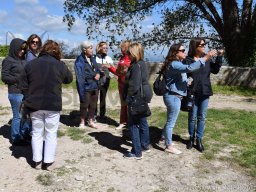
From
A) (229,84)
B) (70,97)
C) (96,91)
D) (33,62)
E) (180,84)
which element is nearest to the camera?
Answer: (33,62)

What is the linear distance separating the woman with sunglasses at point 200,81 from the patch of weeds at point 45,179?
7.38ft

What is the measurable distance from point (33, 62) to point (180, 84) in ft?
6.60

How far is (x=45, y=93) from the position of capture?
494 centimetres

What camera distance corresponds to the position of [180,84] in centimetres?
566

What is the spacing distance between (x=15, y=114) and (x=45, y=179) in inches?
57.4

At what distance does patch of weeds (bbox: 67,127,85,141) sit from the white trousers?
4.65 feet

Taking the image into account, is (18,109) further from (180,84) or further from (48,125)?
(180,84)

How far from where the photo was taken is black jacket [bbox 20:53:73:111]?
4.90 metres

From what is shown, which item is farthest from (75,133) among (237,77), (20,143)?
(237,77)

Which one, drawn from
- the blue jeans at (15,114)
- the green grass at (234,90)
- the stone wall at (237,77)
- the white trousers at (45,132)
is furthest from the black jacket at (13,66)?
the stone wall at (237,77)

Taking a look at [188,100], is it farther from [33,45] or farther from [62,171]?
[33,45]

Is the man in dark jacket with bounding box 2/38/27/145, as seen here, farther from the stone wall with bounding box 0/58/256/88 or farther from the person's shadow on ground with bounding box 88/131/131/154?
the stone wall with bounding box 0/58/256/88

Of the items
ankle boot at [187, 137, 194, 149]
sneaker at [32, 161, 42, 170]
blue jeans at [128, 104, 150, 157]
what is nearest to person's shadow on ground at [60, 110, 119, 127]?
ankle boot at [187, 137, 194, 149]

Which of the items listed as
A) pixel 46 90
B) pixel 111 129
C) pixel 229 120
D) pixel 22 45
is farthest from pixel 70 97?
pixel 46 90
